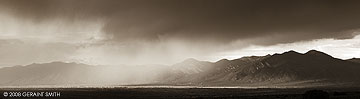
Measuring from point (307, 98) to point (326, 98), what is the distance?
1883 millimetres

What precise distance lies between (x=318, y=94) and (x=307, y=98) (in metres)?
0.81

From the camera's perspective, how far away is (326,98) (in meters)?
31.5

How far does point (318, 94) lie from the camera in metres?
30.5

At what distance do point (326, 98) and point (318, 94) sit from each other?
58.4 inches

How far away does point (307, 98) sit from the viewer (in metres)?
30.6
